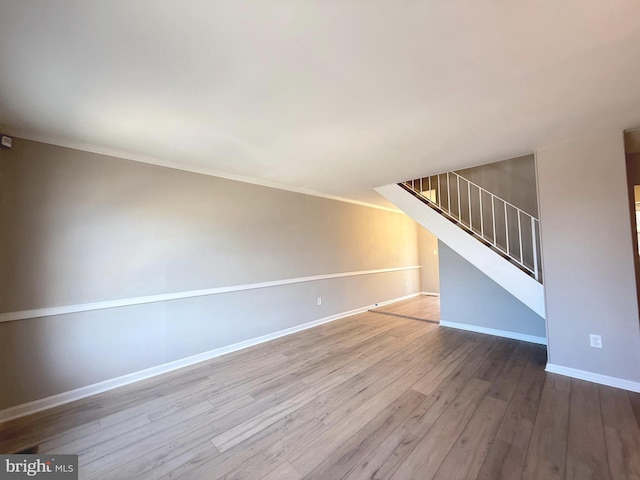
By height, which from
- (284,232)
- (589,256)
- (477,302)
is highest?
(284,232)

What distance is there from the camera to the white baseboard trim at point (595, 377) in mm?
2229

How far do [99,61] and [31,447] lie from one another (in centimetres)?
254

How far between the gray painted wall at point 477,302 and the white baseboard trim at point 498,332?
37 millimetres

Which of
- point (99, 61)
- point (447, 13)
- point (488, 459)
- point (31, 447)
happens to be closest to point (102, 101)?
point (99, 61)

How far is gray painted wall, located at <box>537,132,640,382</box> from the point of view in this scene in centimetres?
225

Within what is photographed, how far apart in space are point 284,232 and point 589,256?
3512 mm

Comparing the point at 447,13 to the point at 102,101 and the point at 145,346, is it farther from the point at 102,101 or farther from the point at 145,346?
the point at 145,346

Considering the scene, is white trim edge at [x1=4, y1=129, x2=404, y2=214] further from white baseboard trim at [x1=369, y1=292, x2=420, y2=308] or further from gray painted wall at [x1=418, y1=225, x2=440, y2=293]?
gray painted wall at [x1=418, y1=225, x2=440, y2=293]

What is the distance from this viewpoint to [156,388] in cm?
246

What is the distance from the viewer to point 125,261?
8.54ft

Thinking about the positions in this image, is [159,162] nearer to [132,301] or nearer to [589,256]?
[132,301]

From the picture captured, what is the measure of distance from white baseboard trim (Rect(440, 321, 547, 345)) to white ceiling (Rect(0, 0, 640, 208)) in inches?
100

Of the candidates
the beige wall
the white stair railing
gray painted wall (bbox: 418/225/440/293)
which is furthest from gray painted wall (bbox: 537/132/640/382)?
gray painted wall (bbox: 418/225/440/293)

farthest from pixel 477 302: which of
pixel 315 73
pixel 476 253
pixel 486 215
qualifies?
pixel 315 73
